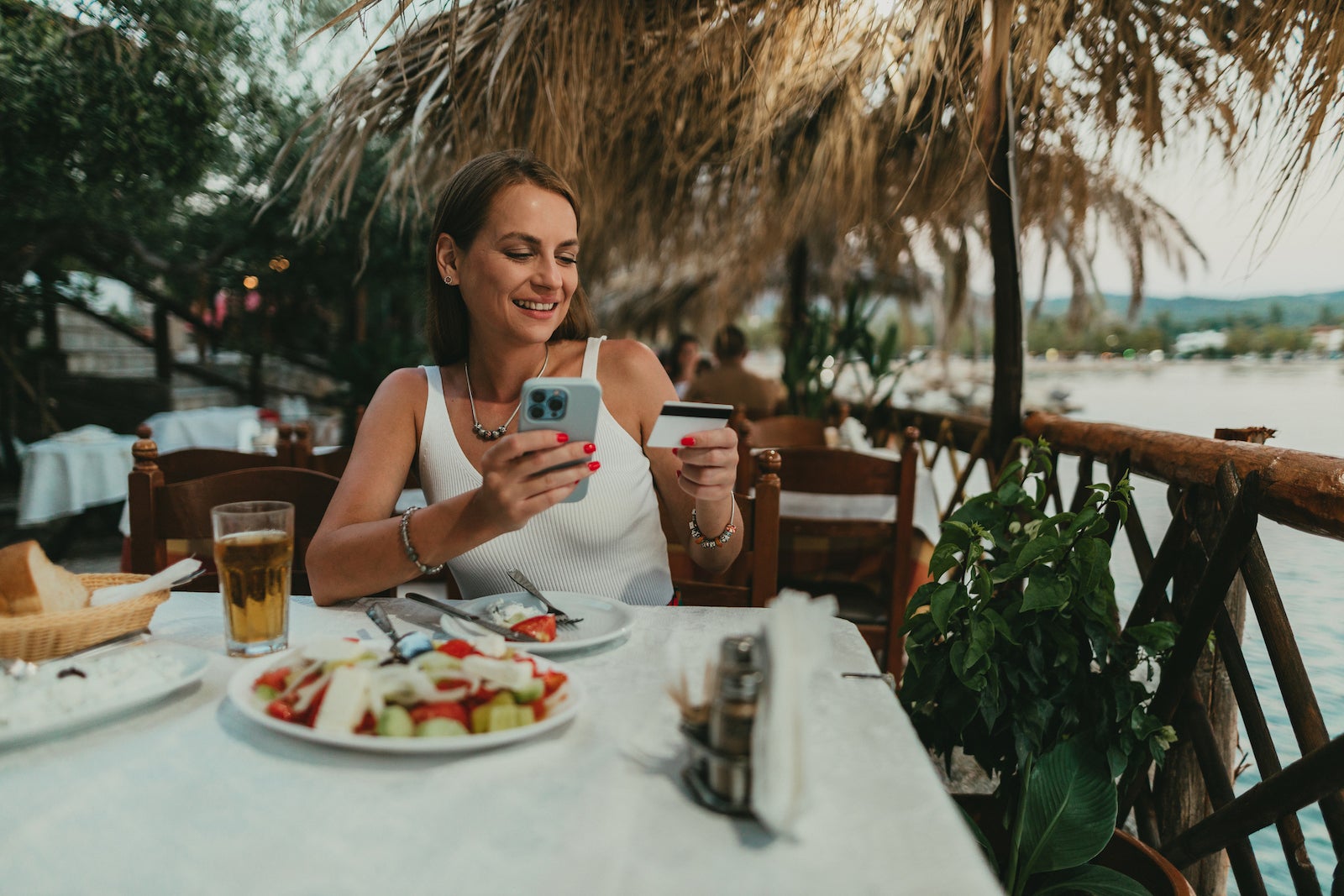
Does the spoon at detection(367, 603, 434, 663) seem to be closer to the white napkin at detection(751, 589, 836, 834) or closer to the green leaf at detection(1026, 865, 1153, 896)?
the white napkin at detection(751, 589, 836, 834)

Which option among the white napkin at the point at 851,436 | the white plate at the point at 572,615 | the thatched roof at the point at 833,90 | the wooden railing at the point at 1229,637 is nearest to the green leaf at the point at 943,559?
the wooden railing at the point at 1229,637

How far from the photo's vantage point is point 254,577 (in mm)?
1053

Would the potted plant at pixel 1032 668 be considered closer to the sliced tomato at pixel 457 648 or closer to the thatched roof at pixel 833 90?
the thatched roof at pixel 833 90

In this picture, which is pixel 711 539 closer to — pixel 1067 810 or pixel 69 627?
pixel 1067 810

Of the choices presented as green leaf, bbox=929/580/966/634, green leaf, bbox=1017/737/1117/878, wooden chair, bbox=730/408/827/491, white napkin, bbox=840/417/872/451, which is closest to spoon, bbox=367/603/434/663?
green leaf, bbox=929/580/966/634

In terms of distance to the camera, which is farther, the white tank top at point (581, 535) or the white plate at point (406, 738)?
the white tank top at point (581, 535)

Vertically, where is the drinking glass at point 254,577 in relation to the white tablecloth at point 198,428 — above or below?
above

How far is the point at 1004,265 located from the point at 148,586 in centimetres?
254

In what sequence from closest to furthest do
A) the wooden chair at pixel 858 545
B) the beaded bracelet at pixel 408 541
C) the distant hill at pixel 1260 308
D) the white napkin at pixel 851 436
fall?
the beaded bracelet at pixel 408 541 → the distant hill at pixel 1260 308 → the wooden chair at pixel 858 545 → the white napkin at pixel 851 436

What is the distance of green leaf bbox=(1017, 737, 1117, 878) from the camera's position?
1.33 meters

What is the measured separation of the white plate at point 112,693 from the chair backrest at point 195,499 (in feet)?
2.31

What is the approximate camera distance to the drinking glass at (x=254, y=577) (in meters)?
1.04

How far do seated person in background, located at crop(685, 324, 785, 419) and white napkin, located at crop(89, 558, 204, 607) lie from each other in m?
4.70

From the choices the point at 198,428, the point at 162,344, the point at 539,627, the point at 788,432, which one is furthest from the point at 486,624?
the point at 162,344
